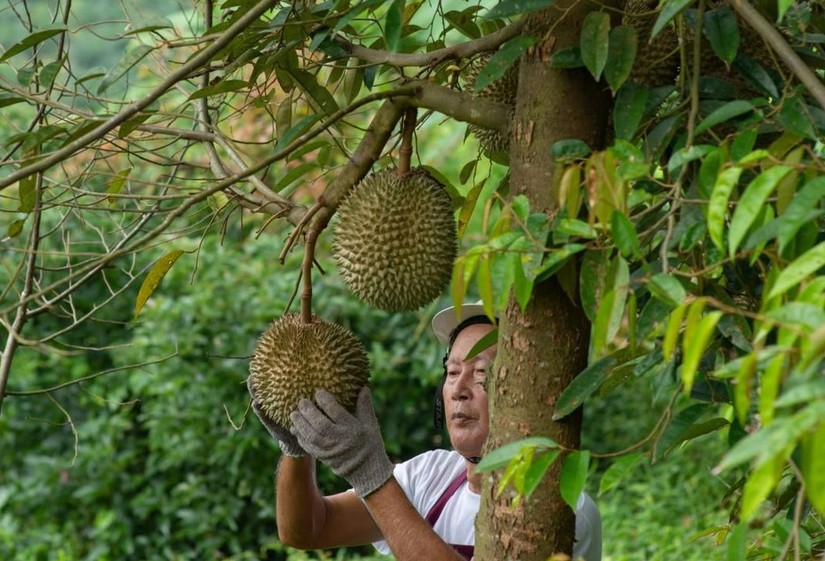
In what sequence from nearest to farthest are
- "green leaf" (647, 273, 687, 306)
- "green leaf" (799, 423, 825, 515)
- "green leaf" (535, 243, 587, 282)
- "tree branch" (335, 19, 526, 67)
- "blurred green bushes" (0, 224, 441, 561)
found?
"green leaf" (799, 423, 825, 515) → "green leaf" (647, 273, 687, 306) → "green leaf" (535, 243, 587, 282) → "tree branch" (335, 19, 526, 67) → "blurred green bushes" (0, 224, 441, 561)

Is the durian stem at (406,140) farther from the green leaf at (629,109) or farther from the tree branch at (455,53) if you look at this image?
the green leaf at (629,109)

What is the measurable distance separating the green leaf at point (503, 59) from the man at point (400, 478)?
384mm

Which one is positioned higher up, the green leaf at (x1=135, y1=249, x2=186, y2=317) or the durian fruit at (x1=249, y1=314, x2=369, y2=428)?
the green leaf at (x1=135, y1=249, x2=186, y2=317)

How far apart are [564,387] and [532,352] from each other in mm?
58

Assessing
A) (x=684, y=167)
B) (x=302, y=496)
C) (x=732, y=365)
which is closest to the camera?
(x=732, y=365)

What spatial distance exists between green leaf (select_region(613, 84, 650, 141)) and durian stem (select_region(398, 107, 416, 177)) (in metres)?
0.32

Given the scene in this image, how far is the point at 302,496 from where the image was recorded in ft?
6.89

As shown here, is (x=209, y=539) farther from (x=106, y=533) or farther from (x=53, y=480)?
(x=53, y=480)

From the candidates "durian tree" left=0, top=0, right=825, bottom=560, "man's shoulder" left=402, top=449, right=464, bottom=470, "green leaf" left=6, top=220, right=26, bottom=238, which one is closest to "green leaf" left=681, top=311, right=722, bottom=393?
"durian tree" left=0, top=0, right=825, bottom=560

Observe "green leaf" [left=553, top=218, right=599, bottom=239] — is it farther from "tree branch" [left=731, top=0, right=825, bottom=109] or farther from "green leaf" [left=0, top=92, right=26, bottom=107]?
"green leaf" [left=0, top=92, right=26, bottom=107]

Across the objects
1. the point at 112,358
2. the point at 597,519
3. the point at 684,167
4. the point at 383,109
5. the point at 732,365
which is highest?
the point at 112,358

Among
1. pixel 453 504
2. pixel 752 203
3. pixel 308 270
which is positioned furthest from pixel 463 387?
pixel 752 203

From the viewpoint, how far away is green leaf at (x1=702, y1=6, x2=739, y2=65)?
4.14 ft

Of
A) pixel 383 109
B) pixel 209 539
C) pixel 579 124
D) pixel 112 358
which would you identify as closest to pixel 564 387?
pixel 579 124
